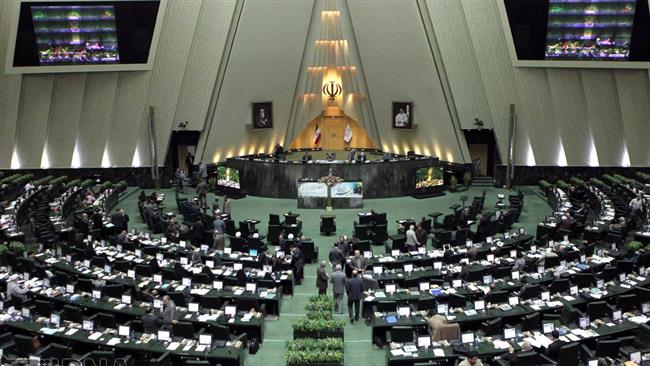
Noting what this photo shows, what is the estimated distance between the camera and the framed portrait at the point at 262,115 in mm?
35844

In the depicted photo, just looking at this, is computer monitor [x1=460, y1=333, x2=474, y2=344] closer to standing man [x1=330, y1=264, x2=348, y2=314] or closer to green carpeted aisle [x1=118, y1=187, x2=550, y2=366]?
green carpeted aisle [x1=118, y1=187, x2=550, y2=366]

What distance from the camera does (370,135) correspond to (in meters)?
38.6

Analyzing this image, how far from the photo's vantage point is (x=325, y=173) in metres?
30.7

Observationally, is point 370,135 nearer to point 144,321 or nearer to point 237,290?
point 237,290

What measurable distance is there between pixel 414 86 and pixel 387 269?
18073 mm

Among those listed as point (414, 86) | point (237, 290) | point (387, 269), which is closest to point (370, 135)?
point (414, 86)

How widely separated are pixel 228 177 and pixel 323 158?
718cm

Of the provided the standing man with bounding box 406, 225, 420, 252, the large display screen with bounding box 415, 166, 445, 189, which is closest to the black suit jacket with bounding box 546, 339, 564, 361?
the standing man with bounding box 406, 225, 420, 252

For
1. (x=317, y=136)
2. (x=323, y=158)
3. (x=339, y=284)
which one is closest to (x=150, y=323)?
(x=339, y=284)

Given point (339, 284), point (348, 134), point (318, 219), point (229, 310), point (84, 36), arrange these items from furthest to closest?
1. point (348, 134)
2. point (84, 36)
3. point (318, 219)
4. point (339, 284)
5. point (229, 310)

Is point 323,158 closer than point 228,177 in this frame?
No

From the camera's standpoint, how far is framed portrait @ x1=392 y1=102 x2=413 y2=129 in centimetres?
3569

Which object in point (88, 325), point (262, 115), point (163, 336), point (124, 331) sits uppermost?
point (262, 115)

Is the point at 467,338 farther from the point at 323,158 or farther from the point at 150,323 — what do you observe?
the point at 323,158
